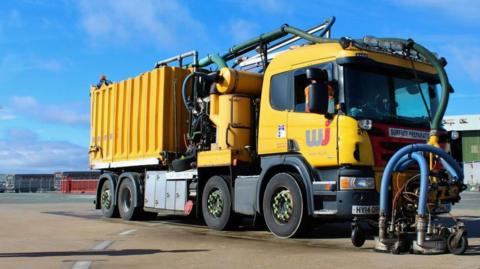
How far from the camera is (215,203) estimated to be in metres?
12.2

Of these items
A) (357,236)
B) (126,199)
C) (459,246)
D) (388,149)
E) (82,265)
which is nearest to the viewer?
(82,265)

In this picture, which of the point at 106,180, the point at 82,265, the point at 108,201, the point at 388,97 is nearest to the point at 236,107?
the point at 388,97

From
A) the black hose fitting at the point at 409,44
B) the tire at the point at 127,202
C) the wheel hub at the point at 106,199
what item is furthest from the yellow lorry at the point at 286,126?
the wheel hub at the point at 106,199

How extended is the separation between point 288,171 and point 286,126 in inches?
31.8

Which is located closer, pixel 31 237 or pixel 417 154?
pixel 417 154

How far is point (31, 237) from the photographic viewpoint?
11.1 meters

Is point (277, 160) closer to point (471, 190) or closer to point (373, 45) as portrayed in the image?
point (373, 45)

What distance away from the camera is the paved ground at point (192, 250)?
7.41 m

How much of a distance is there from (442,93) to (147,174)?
814 centimetres

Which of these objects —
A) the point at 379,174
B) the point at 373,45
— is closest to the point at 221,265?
the point at 379,174

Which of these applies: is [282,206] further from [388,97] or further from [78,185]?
[78,185]

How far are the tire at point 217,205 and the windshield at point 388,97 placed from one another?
3631mm

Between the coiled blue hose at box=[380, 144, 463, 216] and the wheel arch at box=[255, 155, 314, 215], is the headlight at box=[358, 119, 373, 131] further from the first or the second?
the wheel arch at box=[255, 155, 314, 215]

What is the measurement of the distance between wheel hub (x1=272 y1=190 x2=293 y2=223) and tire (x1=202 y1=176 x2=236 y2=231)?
1601mm
